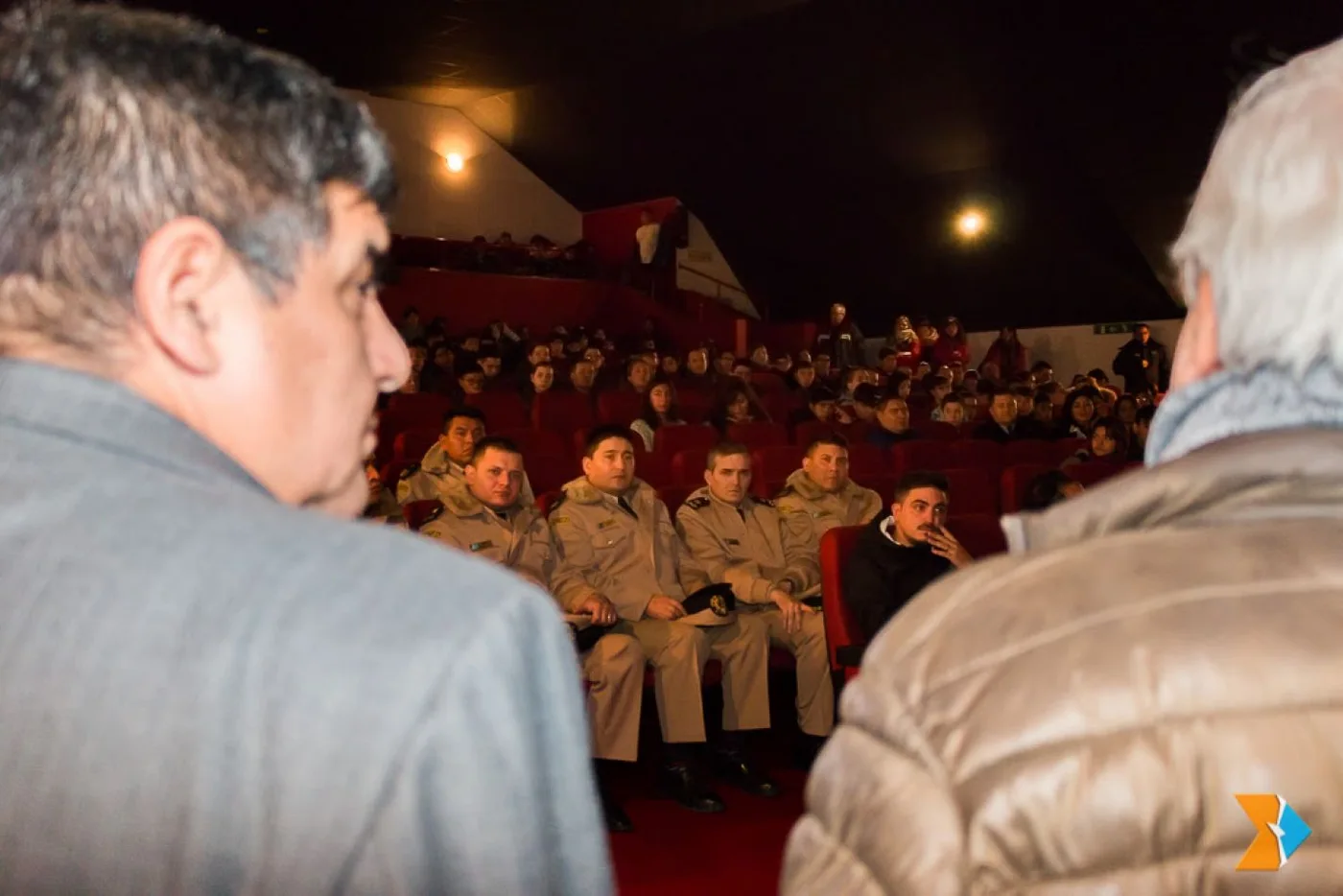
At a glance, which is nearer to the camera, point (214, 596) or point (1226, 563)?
point (214, 596)

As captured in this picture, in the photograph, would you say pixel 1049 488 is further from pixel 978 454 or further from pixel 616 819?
pixel 616 819

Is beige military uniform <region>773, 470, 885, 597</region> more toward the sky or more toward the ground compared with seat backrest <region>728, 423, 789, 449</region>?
more toward the ground

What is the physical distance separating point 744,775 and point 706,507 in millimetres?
1039

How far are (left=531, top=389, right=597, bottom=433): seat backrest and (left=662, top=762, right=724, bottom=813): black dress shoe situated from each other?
335 centimetres

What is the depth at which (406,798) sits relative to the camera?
41 cm

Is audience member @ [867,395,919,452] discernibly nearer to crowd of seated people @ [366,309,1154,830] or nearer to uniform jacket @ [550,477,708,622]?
crowd of seated people @ [366,309,1154,830]

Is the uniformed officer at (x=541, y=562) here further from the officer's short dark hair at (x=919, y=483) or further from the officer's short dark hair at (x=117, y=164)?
the officer's short dark hair at (x=117, y=164)

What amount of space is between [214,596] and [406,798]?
0.12 metres

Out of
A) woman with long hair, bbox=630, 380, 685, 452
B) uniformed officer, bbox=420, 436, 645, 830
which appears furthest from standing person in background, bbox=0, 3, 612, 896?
woman with long hair, bbox=630, 380, 685, 452

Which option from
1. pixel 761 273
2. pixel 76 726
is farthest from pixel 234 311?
pixel 761 273

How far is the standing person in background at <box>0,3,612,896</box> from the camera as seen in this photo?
0.42 meters

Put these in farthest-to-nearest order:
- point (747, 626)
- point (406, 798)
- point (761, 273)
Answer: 1. point (761, 273)
2. point (747, 626)
3. point (406, 798)

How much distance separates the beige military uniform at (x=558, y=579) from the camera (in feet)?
10.9

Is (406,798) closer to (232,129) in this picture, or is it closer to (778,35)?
(232,129)
